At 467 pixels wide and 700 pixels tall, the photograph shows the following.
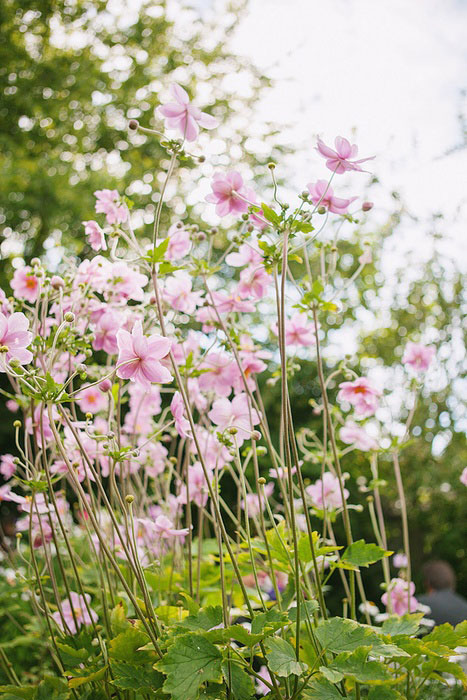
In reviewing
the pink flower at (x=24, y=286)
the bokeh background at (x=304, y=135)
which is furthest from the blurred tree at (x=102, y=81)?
the pink flower at (x=24, y=286)

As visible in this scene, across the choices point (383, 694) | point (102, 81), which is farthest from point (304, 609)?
point (102, 81)

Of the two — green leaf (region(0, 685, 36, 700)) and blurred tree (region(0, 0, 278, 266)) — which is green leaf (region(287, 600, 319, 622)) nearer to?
green leaf (region(0, 685, 36, 700))

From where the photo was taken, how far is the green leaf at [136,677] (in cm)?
105

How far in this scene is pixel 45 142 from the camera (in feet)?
25.0

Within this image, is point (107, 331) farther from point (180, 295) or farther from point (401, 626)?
point (401, 626)

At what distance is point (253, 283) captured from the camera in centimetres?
155

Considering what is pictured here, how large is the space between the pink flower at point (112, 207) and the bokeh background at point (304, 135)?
2.69 metres

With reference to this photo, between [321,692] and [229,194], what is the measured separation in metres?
1.04

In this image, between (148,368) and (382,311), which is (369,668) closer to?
(148,368)

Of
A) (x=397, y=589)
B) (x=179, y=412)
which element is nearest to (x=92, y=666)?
(x=179, y=412)

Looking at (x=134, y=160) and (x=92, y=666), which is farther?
(x=134, y=160)

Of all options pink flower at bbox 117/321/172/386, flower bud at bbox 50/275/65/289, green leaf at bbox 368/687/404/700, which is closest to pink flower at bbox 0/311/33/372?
pink flower at bbox 117/321/172/386

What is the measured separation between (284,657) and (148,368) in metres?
0.55

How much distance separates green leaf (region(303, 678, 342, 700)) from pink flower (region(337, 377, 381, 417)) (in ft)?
2.55
